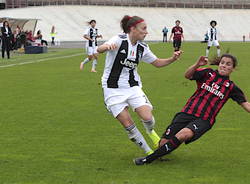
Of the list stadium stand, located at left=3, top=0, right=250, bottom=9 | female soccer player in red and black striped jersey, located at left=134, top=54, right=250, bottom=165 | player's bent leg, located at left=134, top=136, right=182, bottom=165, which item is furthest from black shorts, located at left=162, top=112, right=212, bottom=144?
stadium stand, located at left=3, top=0, right=250, bottom=9

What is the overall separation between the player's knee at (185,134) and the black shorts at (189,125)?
44 mm

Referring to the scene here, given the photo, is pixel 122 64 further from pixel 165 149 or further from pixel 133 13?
pixel 133 13

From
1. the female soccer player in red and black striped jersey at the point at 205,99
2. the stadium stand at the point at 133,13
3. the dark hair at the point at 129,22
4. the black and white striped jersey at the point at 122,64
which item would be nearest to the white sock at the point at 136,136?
the female soccer player in red and black striped jersey at the point at 205,99

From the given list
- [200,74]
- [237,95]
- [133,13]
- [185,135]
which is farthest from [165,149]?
[133,13]

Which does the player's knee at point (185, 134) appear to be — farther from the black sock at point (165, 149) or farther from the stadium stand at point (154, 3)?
the stadium stand at point (154, 3)

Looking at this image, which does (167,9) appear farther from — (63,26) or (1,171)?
(1,171)

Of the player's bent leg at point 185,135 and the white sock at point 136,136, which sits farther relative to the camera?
the white sock at point 136,136

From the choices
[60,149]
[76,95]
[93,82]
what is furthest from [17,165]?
[93,82]

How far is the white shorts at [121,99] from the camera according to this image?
737 centimetres

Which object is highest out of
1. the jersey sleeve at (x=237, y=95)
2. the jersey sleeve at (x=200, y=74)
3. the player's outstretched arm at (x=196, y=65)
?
the player's outstretched arm at (x=196, y=65)

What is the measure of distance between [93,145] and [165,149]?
1611 mm

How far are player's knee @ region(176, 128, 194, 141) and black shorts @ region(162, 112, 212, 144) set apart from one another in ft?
0.15

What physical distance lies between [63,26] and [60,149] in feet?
227

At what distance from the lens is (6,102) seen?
12984 mm
